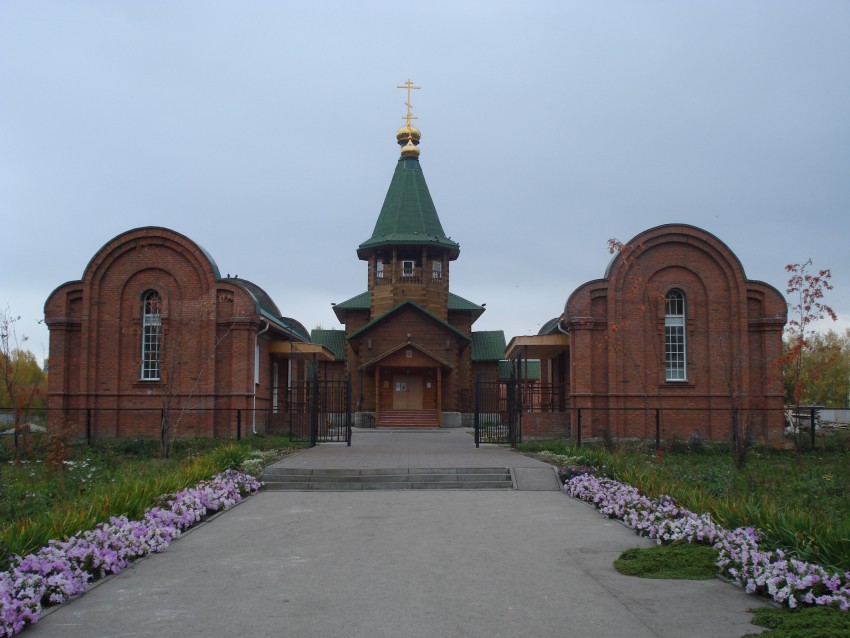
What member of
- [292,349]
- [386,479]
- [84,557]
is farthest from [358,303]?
[84,557]

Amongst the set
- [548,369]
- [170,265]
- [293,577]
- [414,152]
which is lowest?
[293,577]

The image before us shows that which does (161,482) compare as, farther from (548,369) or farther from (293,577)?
(548,369)

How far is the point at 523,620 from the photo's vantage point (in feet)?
20.4

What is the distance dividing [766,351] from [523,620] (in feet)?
66.0

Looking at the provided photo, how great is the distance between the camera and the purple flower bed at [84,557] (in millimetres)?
6102

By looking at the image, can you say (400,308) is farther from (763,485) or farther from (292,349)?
(763,485)

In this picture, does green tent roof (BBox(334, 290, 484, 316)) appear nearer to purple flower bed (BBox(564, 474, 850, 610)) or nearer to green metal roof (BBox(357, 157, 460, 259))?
green metal roof (BBox(357, 157, 460, 259))

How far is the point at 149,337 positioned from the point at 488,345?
77.5 feet

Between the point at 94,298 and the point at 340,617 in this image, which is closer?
the point at 340,617

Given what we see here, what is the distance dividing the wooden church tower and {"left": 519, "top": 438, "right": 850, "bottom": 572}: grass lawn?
1736cm

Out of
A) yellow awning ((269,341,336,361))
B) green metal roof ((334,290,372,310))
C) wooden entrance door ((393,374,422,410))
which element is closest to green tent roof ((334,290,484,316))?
green metal roof ((334,290,372,310))

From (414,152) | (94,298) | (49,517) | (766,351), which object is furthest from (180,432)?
(414,152)

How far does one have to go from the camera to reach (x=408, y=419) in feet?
120

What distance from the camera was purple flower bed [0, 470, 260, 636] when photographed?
6102 mm
